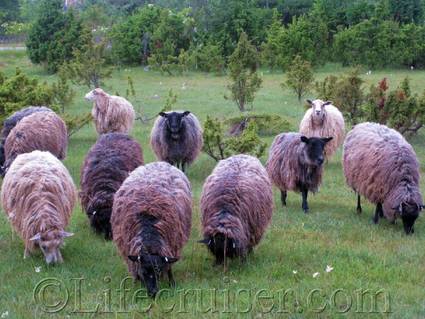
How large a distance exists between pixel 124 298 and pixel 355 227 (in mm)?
4014

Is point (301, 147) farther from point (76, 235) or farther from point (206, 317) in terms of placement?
point (206, 317)

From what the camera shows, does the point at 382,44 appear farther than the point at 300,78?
Yes

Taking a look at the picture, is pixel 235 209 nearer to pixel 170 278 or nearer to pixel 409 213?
pixel 170 278

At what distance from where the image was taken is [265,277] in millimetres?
6145

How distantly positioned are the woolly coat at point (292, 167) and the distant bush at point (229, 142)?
128cm

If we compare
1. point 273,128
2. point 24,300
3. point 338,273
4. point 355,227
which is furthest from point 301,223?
point 273,128

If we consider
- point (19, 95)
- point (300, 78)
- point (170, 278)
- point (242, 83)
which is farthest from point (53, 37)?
point (170, 278)

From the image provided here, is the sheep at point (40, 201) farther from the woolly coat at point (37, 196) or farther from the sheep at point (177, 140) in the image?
the sheep at point (177, 140)

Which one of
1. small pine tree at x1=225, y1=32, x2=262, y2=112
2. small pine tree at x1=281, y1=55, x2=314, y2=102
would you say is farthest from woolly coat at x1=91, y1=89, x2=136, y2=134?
small pine tree at x1=281, y1=55, x2=314, y2=102

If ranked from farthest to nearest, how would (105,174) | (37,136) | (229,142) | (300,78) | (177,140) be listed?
(300,78) → (177,140) → (229,142) → (37,136) → (105,174)

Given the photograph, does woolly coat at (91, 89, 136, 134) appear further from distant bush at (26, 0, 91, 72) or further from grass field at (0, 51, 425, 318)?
distant bush at (26, 0, 91, 72)

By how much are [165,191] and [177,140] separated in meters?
5.41

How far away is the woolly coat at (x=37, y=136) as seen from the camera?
10.3m

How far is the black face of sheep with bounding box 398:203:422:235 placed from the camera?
25.3 ft
